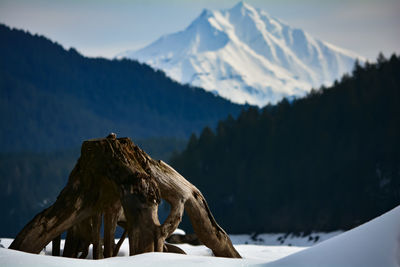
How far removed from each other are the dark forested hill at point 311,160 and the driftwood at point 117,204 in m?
35.0

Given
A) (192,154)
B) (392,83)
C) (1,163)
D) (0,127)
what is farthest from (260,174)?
(0,127)

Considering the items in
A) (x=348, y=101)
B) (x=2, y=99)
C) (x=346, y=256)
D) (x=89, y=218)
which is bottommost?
(x=346, y=256)

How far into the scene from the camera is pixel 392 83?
169 ft

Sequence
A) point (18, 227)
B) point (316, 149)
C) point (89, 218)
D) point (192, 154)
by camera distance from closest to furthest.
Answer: point (89, 218), point (316, 149), point (192, 154), point (18, 227)

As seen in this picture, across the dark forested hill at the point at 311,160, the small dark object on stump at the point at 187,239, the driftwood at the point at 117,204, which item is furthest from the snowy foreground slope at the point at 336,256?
the dark forested hill at the point at 311,160

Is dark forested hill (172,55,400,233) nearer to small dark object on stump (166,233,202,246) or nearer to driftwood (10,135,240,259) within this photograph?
small dark object on stump (166,233,202,246)

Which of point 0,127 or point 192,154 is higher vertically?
point 0,127

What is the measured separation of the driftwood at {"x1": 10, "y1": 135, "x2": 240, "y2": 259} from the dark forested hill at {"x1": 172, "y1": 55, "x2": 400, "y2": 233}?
3504 centimetres

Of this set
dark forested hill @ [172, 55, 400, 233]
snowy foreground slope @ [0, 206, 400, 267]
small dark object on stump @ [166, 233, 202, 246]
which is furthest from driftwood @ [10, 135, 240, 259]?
dark forested hill @ [172, 55, 400, 233]

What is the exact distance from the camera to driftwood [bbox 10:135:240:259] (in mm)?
7852

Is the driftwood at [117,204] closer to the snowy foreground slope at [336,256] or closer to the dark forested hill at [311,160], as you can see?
the snowy foreground slope at [336,256]

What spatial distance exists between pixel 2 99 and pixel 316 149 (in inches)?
5798

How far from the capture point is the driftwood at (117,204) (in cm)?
785

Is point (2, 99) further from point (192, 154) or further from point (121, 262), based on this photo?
point (121, 262)
